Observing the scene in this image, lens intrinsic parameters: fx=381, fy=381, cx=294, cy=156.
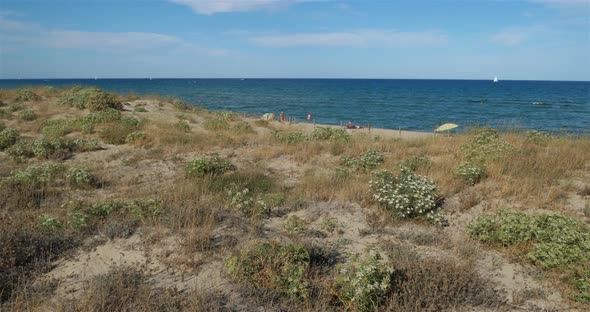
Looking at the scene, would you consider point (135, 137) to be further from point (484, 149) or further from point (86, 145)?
point (484, 149)

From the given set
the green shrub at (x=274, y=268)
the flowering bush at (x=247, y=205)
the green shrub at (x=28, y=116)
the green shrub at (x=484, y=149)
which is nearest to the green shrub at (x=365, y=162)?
the green shrub at (x=484, y=149)

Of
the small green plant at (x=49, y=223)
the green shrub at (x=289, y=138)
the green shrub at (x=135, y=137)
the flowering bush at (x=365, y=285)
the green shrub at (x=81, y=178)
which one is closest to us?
the flowering bush at (x=365, y=285)

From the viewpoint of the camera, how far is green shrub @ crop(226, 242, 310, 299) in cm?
529

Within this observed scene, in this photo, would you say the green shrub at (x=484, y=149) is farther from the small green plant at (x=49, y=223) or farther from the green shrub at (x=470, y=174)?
the small green plant at (x=49, y=223)

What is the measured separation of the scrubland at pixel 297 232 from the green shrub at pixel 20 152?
0.06 metres

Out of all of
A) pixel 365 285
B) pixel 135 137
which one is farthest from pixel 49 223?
pixel 135 137

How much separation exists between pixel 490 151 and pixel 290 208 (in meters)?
7.58

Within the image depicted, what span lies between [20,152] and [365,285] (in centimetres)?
1367

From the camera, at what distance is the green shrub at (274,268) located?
5293 mm

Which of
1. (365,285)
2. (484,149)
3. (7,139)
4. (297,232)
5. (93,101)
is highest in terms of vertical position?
(93,101)

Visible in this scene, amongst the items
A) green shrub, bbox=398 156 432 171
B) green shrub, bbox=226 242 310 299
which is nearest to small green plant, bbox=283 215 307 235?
green shrub, bbox=226 242 310 299

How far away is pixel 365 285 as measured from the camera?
16.6 feet

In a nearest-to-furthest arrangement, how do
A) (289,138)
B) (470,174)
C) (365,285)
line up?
(365,285)
(470,174)
(289,138)

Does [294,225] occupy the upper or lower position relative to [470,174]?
lower
